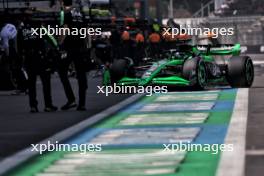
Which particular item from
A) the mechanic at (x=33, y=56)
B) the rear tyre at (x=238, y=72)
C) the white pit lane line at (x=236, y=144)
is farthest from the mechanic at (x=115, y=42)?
the white pit lane line at (x=236, y=144)

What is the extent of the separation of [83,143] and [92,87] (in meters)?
11.3

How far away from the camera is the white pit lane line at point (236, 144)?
731 centimetres

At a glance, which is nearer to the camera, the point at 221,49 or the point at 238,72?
the point at 238,72

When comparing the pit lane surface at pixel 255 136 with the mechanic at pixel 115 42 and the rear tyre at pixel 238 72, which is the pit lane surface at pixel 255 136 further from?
the mechanic at pixel 115 42

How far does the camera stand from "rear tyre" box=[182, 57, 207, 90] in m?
17.2

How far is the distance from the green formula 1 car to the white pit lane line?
12.3 ft

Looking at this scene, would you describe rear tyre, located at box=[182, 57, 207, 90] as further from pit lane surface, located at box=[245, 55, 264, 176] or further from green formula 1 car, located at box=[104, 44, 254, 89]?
pit lane surface, located at box=[245, 55, 264, 176]

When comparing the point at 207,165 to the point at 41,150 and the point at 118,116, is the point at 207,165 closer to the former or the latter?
the point at 41,150

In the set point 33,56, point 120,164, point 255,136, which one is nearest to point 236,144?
point 255,136

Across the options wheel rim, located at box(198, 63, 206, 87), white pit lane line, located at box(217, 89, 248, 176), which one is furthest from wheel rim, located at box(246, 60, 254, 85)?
white pit lane line, located at box(217, 89, 248, 176)

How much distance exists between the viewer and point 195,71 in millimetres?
17266

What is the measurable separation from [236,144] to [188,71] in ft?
27.5

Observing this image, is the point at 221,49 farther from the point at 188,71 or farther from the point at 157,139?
the point at 157,139

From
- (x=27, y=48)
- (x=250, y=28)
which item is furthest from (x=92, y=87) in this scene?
(x=250, y=28)
